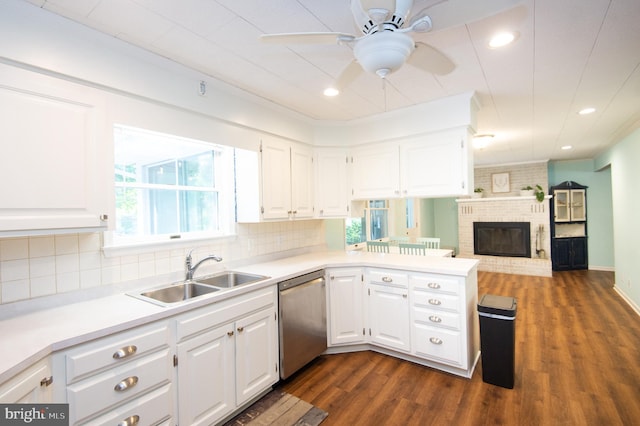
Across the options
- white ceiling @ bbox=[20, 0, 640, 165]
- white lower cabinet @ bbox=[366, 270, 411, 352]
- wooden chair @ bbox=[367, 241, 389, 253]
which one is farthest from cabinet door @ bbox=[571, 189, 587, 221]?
white lower cabinet @ bbox=[366, 270, 411, 352]

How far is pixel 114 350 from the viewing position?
1.48 metres

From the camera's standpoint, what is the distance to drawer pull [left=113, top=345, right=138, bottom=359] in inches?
58.3

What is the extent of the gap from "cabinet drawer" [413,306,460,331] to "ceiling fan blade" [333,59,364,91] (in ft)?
6.62

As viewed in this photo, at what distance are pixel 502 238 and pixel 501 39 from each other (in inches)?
243

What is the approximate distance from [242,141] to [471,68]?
1.95 m

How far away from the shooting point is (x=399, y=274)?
2824 mm

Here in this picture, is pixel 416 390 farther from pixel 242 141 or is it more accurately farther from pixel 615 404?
pixel 242 141

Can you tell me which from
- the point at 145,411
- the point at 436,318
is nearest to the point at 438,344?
the point at 436,318

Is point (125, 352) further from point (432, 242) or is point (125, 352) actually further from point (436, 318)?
point (432, 242)

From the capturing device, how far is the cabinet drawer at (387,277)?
2801 millimetres

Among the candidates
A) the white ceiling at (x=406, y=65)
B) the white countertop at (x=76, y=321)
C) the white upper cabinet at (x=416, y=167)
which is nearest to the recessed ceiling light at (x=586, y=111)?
the white ceiling at (x=406, y=65)

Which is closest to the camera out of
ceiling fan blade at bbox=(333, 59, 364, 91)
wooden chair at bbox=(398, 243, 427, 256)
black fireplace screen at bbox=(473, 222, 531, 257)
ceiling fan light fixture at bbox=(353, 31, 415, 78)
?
ceiling fan light fixture at bbox=(353, 31, 415, 78)

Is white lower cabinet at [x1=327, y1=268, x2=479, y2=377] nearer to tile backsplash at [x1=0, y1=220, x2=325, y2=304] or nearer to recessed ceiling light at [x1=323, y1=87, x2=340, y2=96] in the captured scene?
tile backsplash at [x1=0, y1=220, x2=325, y2=304]

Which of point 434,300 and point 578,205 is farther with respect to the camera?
point 578,205
